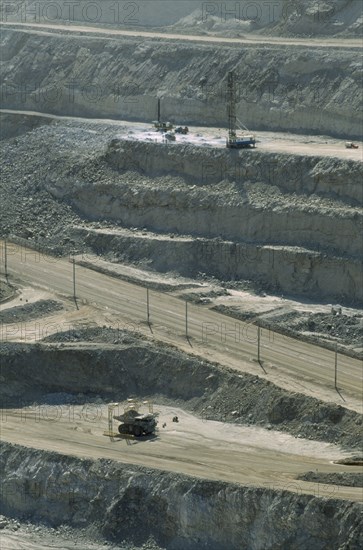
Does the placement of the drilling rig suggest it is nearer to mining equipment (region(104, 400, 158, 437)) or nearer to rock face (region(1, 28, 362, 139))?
rock face (region(1, 28, 362, 139))

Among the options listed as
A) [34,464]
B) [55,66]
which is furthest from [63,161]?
→ [34,464]

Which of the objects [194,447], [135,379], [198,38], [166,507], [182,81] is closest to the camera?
[166,507]

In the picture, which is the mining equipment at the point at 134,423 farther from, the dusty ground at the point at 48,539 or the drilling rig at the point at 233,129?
the drilling rig at the point at 233,129

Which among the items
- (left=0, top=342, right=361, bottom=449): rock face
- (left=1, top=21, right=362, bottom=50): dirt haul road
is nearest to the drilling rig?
(left=1, top=21, right=362, bottom=50): dirt haul road

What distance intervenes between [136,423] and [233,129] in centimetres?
2448

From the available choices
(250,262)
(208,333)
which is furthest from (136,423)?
(250,262)

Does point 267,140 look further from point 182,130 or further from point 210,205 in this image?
point 210,205

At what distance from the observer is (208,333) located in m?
73.9

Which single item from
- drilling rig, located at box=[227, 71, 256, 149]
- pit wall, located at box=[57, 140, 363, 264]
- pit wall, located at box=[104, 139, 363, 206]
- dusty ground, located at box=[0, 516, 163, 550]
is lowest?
dusty ground, located at box=[0, 516, 163, 550]

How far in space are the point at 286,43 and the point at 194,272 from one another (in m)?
18.7

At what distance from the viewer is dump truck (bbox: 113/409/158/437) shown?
2594 inches

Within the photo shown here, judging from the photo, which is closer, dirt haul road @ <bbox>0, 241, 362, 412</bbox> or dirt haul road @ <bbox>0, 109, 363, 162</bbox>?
dirt haul road @ <bbox>0, 241, 362, 412</bbox>

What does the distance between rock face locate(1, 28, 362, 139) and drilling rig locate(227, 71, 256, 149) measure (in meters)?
2.13

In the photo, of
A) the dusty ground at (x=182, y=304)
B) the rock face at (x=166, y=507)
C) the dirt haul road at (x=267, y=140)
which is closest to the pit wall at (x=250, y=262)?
the dusty ground at (x=182, y=304)
